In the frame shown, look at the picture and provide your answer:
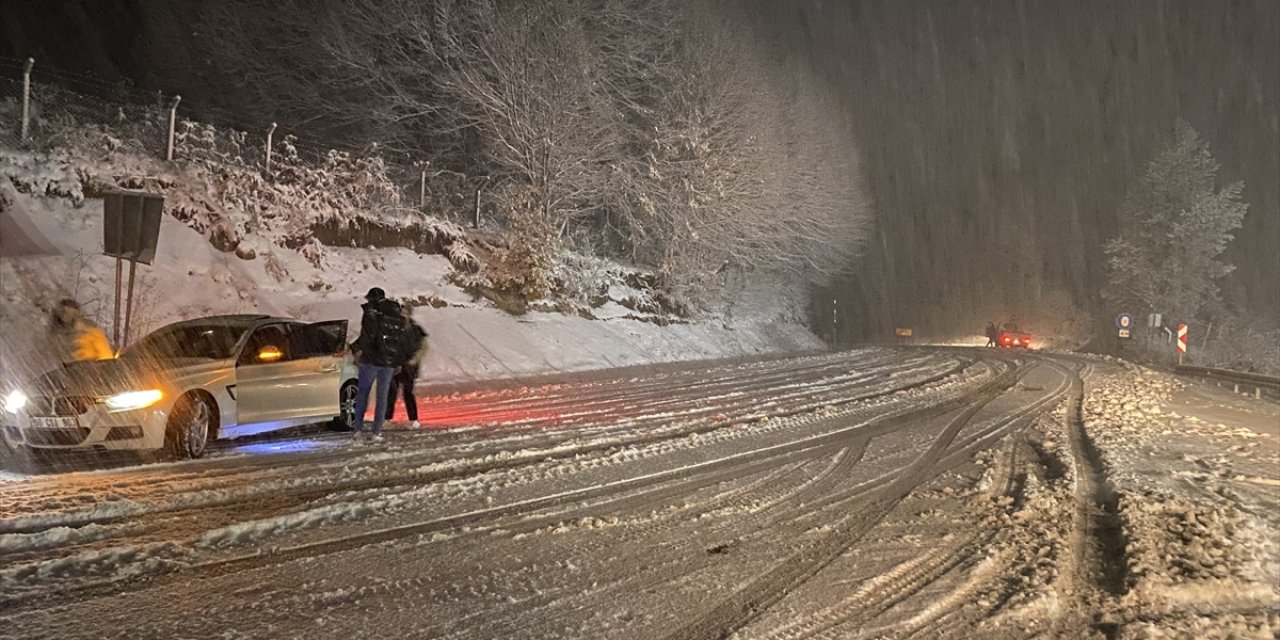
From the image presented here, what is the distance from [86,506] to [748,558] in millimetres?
4836

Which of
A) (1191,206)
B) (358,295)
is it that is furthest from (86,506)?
(1191,206)

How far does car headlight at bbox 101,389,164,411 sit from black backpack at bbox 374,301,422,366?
236cm

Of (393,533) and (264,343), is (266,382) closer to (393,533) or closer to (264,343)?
(264,343)

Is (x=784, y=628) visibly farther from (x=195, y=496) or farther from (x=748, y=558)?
(x=195, y=496)

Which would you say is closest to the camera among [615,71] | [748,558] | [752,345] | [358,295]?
[748,558]

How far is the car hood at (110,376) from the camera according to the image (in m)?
7.27

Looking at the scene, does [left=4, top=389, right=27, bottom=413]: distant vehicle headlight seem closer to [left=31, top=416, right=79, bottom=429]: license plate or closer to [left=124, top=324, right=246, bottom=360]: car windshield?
[left=31, top=416, right=79, bottom=429]: license plate

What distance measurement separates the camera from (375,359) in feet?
30.5

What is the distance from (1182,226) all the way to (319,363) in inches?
2062

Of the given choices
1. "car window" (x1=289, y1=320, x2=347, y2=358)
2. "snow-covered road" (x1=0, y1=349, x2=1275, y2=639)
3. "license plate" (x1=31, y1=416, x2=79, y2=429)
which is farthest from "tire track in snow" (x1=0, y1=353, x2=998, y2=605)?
"car window" (x1=289, y1=320, x2=347, y2=358)

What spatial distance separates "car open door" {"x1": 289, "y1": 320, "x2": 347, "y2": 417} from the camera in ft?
30.4

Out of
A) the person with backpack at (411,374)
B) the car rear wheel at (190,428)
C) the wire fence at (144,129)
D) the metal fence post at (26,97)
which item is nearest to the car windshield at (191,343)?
the car rear wheel at (190,428)

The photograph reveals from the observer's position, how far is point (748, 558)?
4.98m

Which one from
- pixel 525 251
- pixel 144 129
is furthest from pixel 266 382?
pixel 525 251
